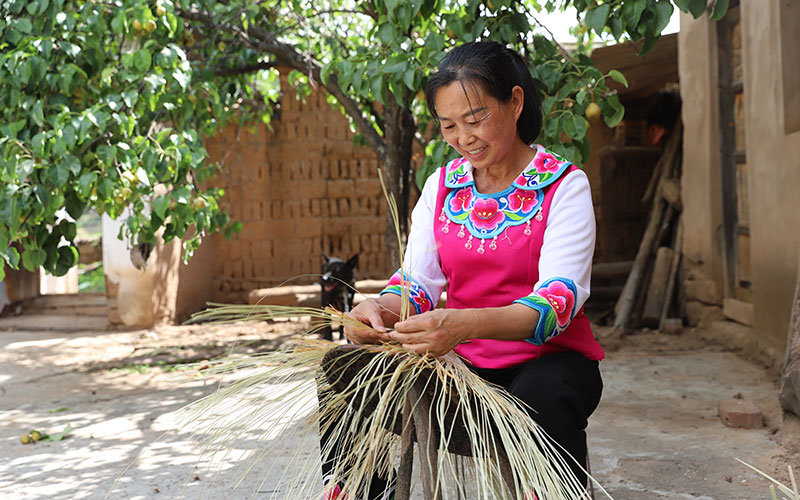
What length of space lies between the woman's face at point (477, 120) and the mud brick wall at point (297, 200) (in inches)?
234

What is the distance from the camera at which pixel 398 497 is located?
1619mm

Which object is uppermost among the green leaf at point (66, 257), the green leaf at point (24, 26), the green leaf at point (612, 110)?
the green leaf at point (24, 26)

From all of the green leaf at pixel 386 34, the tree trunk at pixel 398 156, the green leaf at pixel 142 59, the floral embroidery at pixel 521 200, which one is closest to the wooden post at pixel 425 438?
the floral embroidery at pixel 521 200

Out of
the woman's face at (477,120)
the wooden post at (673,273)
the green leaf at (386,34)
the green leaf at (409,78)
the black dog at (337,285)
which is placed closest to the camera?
the woman's face at (477,120)

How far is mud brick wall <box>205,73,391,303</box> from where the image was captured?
25.5ft

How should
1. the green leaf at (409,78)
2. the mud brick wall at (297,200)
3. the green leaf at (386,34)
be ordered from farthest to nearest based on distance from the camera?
the mud brick wall at (297,200) → the green leaf at (386,34) → the green leaf at (409,78)

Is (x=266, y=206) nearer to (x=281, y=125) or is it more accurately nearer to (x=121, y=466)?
(x=281, y=125)

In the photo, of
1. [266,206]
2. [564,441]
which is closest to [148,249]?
[266,206]

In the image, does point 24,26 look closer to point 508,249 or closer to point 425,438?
point 508,249

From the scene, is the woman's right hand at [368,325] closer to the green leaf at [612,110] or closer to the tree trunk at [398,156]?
the green leaf at [612,110]

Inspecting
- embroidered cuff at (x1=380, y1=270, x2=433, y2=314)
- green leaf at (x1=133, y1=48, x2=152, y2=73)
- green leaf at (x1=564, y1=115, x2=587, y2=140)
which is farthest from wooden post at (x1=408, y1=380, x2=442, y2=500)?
green leaf at (x1=133, y1=48, x2=152, y2=73)

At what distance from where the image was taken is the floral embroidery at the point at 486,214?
187 cm

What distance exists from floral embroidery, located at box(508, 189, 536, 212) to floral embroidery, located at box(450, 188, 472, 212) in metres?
0.11

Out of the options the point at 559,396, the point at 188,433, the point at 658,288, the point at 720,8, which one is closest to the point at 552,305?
the point at 559,396
